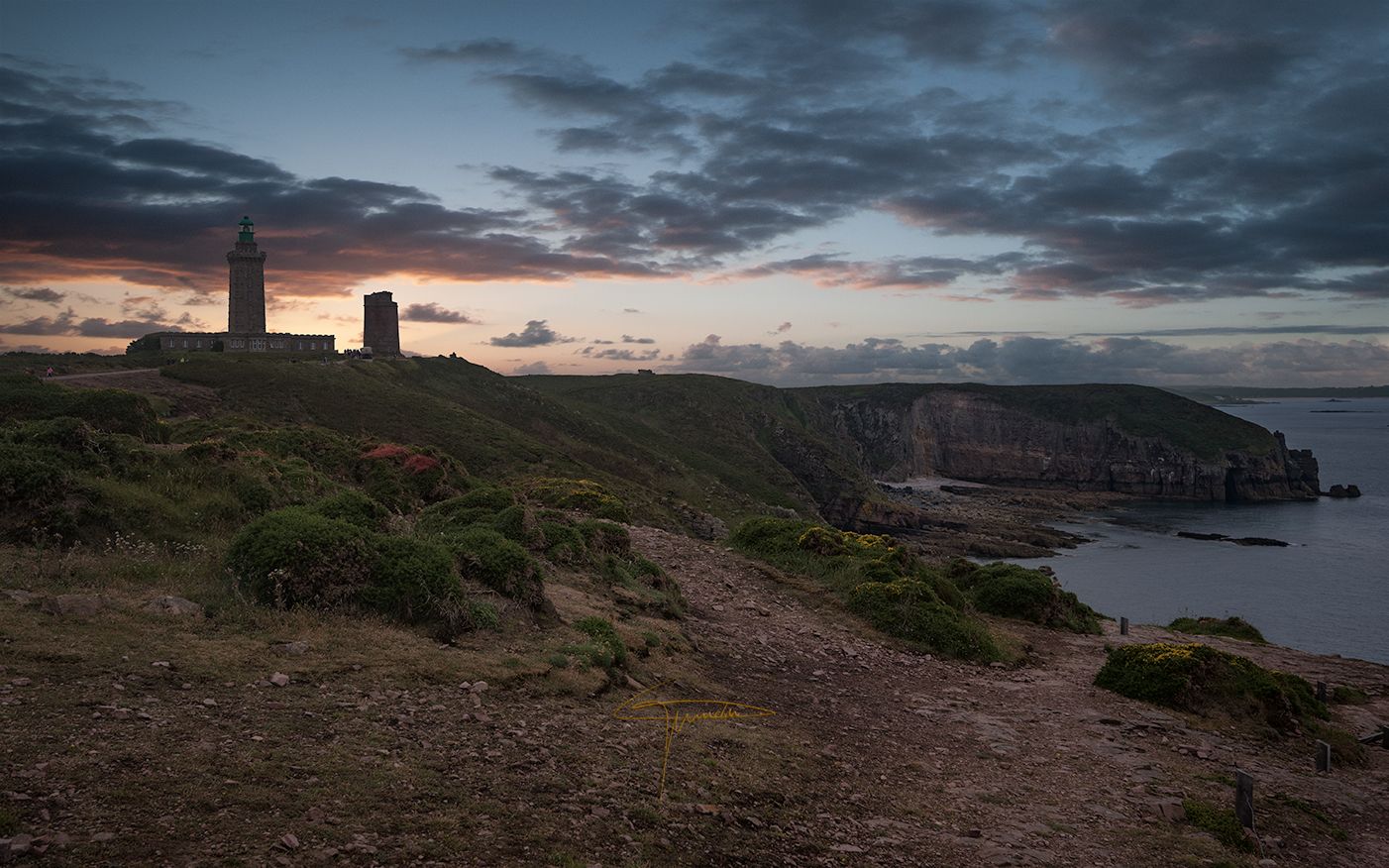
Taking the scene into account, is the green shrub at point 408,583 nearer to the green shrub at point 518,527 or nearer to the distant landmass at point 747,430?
the green shrub at point 518,527

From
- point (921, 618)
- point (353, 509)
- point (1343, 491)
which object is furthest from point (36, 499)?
point (1343, 491)

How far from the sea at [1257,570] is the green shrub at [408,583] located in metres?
50.8

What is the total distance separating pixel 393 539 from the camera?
42.7 feet

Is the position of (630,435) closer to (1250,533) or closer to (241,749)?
(1250,533)

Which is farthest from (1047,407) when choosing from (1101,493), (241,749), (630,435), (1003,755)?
(241,749)

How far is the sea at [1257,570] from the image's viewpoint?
50.7m

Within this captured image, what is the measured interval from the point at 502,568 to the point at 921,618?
459 inches

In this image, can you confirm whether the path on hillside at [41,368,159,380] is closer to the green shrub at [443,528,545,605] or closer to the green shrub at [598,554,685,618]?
the green shrub at [598,554,685,618]

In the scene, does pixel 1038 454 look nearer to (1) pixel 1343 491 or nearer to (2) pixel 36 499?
(1) pixel 1343 491

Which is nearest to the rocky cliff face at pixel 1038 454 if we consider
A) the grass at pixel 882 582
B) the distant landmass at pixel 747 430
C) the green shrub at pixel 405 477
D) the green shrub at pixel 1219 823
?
the distant landmass at pixel 747 430

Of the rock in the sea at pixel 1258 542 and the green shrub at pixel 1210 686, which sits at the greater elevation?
the green shrub at pixel 1210 686

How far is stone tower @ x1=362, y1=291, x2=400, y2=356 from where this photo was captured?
10400 centimetres

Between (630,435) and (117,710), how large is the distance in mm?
87464

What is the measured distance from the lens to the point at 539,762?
8.45 m
